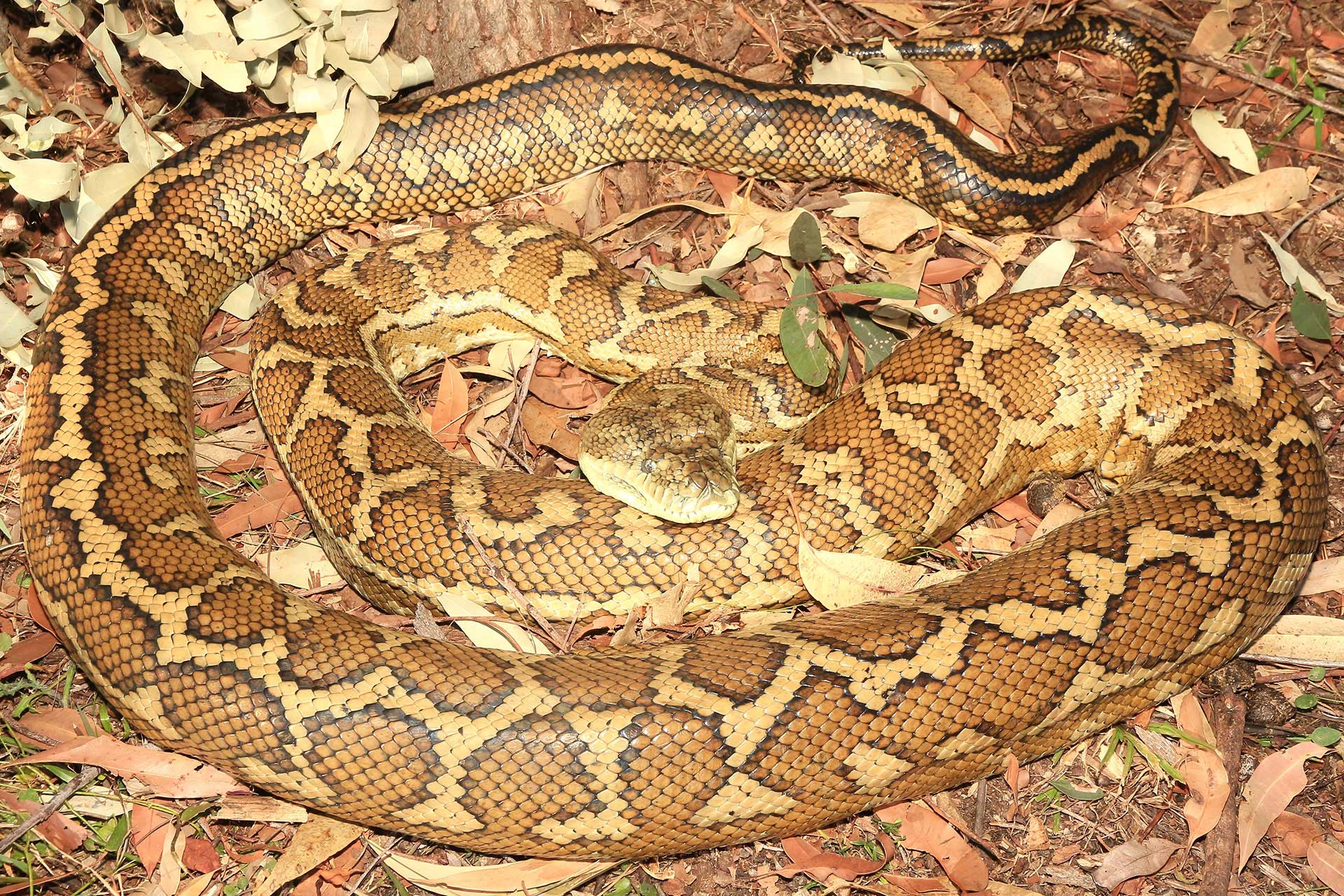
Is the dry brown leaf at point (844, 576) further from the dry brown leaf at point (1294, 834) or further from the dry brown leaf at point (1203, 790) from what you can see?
the dry brown leaf at point (1294, 834)

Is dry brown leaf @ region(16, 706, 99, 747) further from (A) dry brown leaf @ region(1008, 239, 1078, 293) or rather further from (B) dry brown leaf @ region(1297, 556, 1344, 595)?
(B) dry brown leaf @ region(1297, 556, 1344, 595)

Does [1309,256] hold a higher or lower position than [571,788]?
higher

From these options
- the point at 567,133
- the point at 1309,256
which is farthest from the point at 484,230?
the point at 1309,256

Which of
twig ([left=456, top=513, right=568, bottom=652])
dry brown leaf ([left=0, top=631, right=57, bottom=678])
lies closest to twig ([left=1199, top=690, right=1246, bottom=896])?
twig ([left=456, top=513, right=568, bottom=652])

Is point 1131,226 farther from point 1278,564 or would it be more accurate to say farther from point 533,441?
point 533,441

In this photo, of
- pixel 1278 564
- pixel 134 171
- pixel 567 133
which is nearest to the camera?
pixel 1278 564

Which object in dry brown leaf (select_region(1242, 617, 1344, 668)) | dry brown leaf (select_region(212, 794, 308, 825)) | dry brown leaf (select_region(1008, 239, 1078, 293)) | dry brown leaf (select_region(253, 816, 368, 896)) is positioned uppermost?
dry brown leaf (select_region(1008, 239, 1078, 293))
